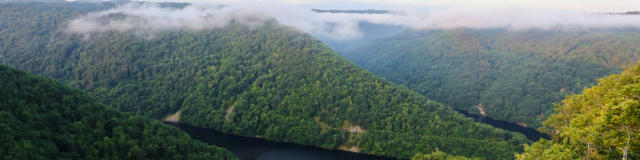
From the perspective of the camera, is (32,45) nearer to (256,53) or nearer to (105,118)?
(256,53)

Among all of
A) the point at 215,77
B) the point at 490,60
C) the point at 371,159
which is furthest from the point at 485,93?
the point at 215,77

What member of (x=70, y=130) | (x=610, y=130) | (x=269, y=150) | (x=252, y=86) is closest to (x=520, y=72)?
(x=252, y=86)

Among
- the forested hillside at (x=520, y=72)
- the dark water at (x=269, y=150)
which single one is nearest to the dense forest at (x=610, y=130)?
the dark water at (x=269, y=150)

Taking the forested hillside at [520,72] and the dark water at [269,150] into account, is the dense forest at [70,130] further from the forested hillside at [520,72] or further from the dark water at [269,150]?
the forested hillside at [520,72]

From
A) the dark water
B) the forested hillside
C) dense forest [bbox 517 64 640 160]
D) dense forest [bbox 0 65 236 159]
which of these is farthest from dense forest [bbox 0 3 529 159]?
dense forest [bbox 517 64 640 160]

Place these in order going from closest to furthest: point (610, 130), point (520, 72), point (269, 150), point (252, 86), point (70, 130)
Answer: point (610, 130) < point (70, 130) < point (269, 150) < point (252, 86) < point (520, 72)

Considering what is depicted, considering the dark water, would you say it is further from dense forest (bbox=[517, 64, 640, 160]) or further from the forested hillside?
the forested hillside

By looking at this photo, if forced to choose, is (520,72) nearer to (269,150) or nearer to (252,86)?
(252,86)
